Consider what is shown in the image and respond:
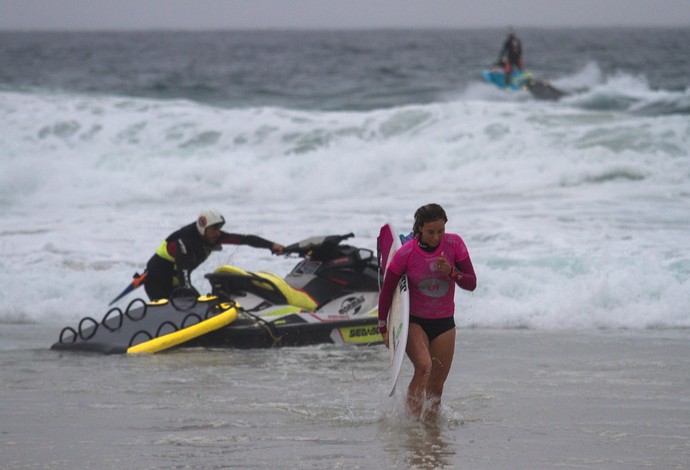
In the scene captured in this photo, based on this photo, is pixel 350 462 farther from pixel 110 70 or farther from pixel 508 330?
pixel 110 70

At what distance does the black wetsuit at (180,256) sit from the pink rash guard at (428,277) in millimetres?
3215

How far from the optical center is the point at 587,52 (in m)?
67.7

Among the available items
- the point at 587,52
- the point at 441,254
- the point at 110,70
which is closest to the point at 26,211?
the point at 441,254

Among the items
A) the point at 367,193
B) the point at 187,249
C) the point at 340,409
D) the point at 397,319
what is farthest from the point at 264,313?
the point at 367,193

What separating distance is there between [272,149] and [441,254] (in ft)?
52.1

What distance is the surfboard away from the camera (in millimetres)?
6141

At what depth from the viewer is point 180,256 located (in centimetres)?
930

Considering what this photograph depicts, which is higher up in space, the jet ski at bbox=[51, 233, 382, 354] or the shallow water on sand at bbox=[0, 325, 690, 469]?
the jet ski at bbox=[51, 233, 382, 354]

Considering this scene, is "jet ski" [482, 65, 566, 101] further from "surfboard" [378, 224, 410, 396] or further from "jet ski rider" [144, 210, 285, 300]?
"surfboard" [378, 224, 410, 396]

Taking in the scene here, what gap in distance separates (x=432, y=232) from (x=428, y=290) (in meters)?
0.38

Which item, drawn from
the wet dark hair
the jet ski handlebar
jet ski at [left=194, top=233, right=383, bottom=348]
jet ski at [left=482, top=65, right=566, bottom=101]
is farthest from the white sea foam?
jet ski at [left=482, top=65, right=566, bottom=101]

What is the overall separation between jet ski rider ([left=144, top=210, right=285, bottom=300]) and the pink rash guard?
9.85 feet

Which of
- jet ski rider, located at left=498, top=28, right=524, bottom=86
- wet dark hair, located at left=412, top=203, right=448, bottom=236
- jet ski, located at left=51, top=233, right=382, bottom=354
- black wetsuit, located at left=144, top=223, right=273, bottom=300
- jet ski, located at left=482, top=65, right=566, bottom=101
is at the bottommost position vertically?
jet ski, located at left=51, top=233, right=382, bottom=354

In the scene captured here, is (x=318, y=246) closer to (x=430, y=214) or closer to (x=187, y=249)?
(x=187, y=249)
